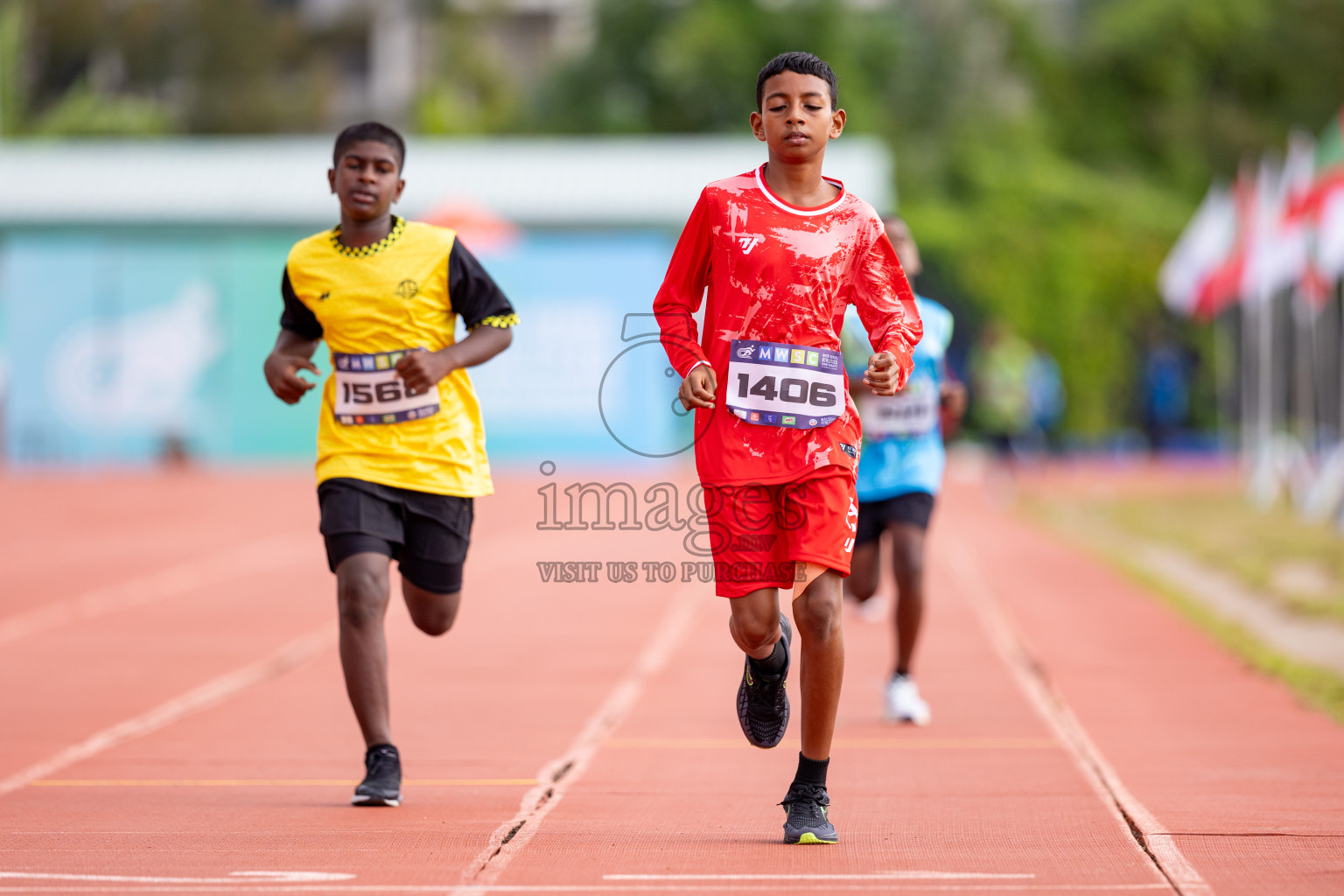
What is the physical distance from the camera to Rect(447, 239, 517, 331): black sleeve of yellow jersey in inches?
235

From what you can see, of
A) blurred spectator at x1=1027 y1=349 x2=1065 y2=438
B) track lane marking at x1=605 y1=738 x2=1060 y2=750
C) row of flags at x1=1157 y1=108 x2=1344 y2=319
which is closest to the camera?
track lane marking at x1=605 y1=738 x2=1060 y2=750

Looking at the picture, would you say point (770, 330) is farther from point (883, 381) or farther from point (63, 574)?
point (63, 574)

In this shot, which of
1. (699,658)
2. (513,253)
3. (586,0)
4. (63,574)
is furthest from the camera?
(586,0)

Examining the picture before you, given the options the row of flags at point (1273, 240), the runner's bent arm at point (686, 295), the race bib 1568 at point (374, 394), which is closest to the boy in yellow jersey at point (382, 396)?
the race bib 1568 at point (374, 394)

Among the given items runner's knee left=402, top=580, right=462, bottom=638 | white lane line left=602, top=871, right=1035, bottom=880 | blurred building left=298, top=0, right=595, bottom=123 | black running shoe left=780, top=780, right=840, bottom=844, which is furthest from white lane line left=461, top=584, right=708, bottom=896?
blurred building left=298, top=0, right=595, bottom=123

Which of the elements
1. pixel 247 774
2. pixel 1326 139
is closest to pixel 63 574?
pixel 247 774

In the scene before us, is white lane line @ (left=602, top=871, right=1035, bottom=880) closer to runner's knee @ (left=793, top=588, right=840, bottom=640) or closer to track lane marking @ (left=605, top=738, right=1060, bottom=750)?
runner's knee @ (left=793, top=588, right=840, bottom=640)

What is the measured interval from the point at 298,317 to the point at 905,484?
111 inches

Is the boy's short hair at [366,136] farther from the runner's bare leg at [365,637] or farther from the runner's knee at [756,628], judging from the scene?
the runner's knee at [756,628]

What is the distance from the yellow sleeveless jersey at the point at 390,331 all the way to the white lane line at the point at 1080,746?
7.82 ft

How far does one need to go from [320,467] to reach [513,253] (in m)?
25.9

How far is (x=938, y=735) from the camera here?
23.8ft

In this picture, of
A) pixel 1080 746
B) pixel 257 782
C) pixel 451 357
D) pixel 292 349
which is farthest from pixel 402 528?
pixel 1080 746

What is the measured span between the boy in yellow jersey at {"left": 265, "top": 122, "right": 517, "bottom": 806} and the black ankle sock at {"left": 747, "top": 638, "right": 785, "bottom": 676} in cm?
123
